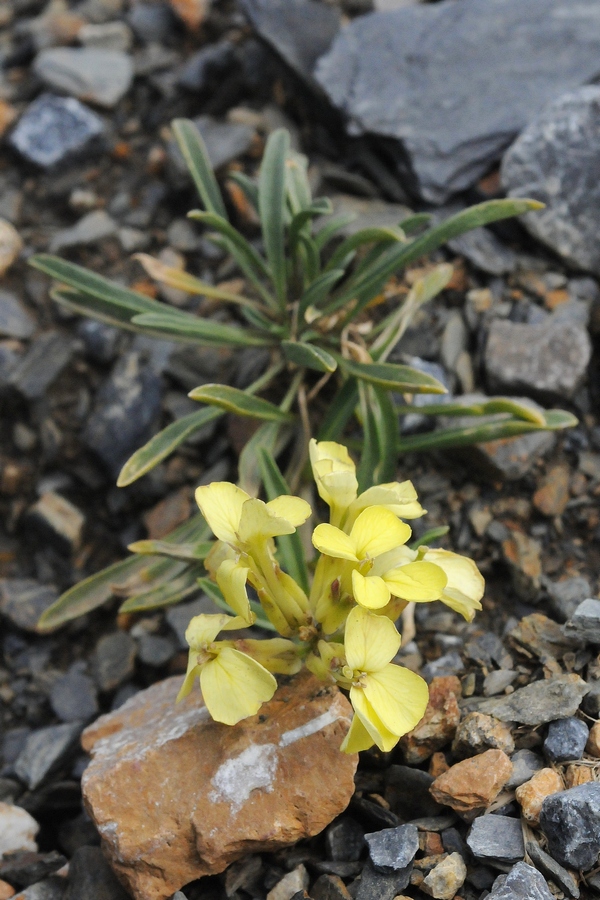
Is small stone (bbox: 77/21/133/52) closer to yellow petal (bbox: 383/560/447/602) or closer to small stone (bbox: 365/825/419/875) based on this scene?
yellow petal (bbox: 383/560/447/602)

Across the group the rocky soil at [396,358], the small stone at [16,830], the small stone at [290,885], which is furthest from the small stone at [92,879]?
the small stone at [290,885]

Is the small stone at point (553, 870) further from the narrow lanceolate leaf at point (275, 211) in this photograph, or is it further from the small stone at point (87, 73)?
the small stone at point (87, 73)

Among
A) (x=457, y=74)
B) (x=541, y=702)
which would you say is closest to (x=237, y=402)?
(x=541, y=702)

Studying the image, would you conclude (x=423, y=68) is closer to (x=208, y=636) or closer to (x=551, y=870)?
(x=208, y=636)

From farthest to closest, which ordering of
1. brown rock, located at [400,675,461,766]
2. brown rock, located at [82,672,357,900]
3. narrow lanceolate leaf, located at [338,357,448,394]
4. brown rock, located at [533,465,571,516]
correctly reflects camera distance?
brown rock, located at [533,465,571,516]
narrow lanceolate leaf, located at [338,357,448,394]
brown rock, located at [400,675,461,766]
brown rock, located at [82,672,357,900]

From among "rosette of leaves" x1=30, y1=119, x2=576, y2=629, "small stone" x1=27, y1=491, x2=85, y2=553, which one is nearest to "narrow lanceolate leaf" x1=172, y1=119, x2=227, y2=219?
"rosette of leaves" x1=30, y1=119, x2=576, y2=629

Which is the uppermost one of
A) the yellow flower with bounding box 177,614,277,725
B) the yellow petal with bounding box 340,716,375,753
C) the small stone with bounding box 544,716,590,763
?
the yellow flower with bounding box 177,614,277,725

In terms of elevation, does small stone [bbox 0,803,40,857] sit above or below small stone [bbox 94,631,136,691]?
above

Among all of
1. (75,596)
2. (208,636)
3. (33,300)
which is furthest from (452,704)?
(33,300)
